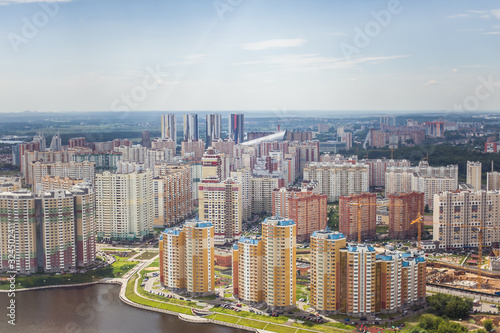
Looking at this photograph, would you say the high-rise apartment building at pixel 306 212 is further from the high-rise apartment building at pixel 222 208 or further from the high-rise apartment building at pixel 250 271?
the high-rise apartment building at pixel 250 271

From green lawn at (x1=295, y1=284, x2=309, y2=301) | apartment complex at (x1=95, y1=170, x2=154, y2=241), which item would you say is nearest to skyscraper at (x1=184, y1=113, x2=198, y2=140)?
apartment complex at (x1=95, y1=170, x2=154, y2=241)

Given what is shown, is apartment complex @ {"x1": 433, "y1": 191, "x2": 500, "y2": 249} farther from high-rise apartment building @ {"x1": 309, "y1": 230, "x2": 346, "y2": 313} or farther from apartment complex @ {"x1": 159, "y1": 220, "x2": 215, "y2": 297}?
apartment complex @ {"x1": 159, "y1": 220, "x2": 215, "y2": 297}

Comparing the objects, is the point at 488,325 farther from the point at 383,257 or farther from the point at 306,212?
the point at 306,212

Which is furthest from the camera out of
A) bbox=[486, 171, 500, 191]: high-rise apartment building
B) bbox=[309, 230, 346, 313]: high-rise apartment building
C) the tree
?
bbox=[486, 171, 500, 191]: high-rise apartment building

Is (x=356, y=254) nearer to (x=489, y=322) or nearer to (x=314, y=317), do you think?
(x=314, y=317)

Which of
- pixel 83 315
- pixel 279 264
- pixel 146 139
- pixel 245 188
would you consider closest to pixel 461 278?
pixel 279 264

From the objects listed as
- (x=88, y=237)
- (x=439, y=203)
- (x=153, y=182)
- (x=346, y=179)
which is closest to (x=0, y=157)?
(x=153, y=182)

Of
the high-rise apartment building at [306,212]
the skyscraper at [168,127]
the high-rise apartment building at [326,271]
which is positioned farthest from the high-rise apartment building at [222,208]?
the skyscraper at [168,127]
